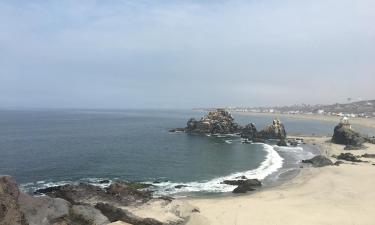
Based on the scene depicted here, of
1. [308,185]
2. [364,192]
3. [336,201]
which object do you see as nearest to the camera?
[336,201]

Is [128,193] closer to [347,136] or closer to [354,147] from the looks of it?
[354,147]

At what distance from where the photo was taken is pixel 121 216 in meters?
36.2

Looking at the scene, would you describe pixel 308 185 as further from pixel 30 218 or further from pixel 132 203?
pixel 30 218

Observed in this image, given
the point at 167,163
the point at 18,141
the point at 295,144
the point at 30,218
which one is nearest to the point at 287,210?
the point at 30,218

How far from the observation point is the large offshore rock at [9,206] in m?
18.9

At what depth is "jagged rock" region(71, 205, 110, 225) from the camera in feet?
108

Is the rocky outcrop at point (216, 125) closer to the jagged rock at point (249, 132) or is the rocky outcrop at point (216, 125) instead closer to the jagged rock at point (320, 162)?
the jagged rock at point (249, 132)

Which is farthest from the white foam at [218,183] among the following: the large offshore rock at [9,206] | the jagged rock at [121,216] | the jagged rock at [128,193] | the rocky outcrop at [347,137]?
the rocky outcrop at [347,137]

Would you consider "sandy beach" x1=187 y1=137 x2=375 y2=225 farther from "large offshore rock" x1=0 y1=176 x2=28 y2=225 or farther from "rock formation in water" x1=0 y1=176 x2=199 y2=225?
"large offshore rock" x1=0 y1=176 x2=28 y2=225

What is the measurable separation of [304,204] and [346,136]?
6063 cm

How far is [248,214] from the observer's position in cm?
3934

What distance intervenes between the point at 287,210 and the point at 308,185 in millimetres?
14623

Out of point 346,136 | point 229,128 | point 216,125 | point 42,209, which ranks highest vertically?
point 216,125

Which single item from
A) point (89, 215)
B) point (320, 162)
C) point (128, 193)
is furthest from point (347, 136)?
point (89, 215)
